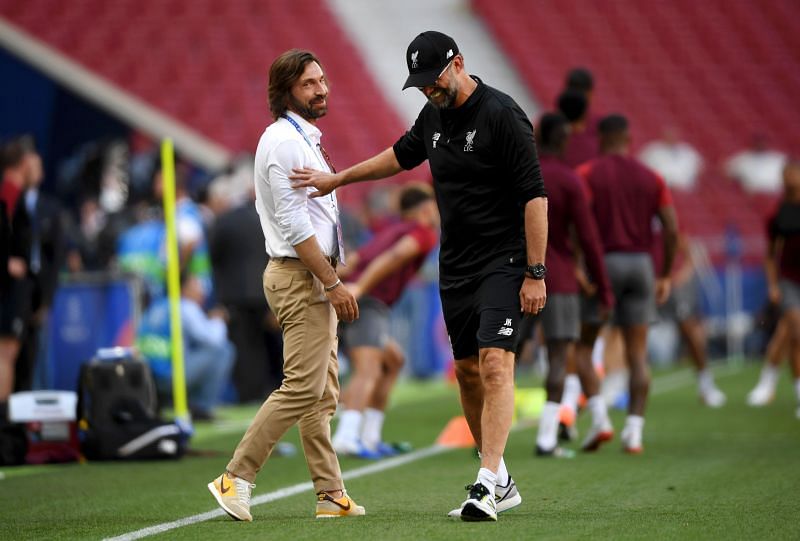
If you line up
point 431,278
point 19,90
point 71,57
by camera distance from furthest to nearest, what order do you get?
1. point 71,57
2. point 19,90
3. point 431,278

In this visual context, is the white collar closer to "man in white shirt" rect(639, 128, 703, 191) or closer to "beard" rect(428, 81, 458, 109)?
"beard" rect(428, 81, 458, 109)

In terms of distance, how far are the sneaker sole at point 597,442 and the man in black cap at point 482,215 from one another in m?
3.24

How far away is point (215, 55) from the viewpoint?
27.8 m

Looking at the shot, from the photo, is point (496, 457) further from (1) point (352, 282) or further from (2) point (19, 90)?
(2) point (19, 90)

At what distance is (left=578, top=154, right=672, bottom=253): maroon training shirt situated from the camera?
1009cm


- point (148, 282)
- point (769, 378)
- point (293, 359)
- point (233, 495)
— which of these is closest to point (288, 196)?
point (293, 359)

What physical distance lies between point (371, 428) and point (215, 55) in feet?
60.5

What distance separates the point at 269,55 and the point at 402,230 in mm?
18169

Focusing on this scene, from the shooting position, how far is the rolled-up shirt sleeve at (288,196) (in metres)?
6.32

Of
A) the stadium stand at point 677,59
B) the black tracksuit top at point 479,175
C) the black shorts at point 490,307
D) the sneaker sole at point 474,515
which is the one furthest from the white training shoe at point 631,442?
the stadium stand at point 677,59

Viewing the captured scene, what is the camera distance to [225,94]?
27.2m

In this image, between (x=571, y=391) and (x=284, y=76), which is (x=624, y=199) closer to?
(x=571, y=391)

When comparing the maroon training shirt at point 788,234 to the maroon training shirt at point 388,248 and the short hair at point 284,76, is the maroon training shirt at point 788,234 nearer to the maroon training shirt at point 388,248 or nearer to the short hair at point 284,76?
the maroon training shirt at point 388,248

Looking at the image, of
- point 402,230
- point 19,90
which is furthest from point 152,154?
point 402,230
